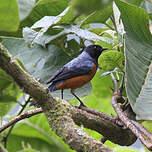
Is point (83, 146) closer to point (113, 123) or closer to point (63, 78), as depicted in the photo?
point (113, 123)

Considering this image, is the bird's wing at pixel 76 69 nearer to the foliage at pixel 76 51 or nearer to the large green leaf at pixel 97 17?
the foliage at pixel 76 51

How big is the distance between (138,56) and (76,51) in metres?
0.50

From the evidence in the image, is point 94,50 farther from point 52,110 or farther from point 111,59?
point 52,110

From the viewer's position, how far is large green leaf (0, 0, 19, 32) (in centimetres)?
28

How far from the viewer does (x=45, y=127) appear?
1415 mm

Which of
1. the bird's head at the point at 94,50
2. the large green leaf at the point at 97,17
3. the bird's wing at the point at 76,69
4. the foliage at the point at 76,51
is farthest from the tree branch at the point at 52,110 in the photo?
the bird's head at the point at 94,50

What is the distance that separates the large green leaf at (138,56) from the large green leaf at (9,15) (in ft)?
1.74

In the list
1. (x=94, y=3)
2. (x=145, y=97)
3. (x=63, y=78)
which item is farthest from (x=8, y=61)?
(x=63, y=78)

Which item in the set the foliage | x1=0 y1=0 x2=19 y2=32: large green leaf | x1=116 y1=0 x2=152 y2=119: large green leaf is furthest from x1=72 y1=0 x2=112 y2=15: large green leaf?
x1=116 y1=0 x2=152 y2=119: large green leaf

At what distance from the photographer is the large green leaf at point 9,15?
0.28 meters

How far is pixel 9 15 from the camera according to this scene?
0.29 m

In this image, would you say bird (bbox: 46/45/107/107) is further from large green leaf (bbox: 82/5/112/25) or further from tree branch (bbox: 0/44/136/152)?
tree branch (bbox: 0/44/136/152)

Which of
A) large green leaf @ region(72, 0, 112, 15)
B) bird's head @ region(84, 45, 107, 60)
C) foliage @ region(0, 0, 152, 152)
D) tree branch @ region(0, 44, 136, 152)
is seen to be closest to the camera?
large green leaf @ region(72, 0, 112, 15)

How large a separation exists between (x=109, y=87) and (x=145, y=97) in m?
0.73
